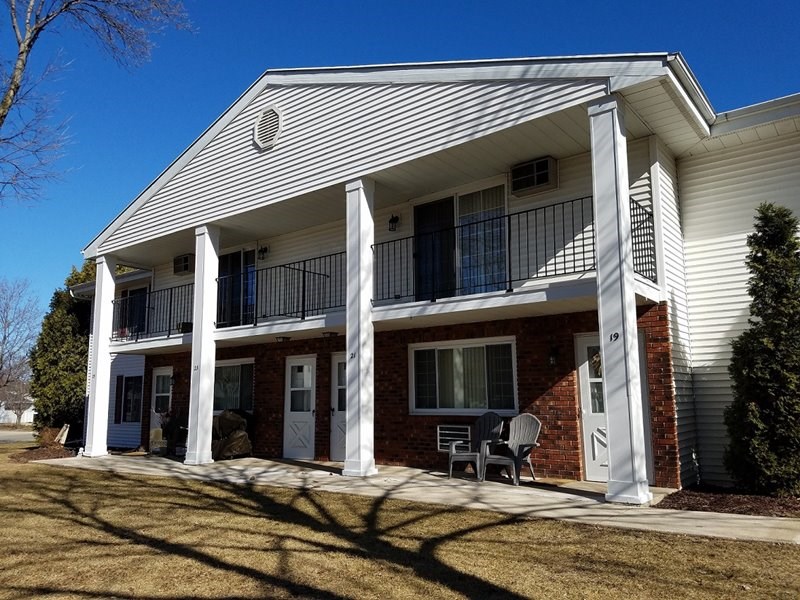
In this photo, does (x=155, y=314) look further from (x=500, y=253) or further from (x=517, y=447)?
(x=517, y=447)

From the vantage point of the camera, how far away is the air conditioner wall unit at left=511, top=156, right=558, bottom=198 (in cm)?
967

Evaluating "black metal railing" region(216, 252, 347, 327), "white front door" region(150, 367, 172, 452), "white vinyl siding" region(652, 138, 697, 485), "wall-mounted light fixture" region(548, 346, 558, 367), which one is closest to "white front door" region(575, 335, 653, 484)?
"wall-mounted light fixture" region(548, 346, 558, 367)

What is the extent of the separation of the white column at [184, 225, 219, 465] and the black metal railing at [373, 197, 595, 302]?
339 centimetres

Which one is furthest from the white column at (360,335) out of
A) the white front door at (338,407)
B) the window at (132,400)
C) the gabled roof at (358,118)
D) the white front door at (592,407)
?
the window at (132,400)

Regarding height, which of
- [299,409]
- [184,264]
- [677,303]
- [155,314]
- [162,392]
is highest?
[184,264]

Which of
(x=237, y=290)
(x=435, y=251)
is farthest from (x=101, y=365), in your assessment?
(x=435, y=251)

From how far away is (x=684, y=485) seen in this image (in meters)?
8.30

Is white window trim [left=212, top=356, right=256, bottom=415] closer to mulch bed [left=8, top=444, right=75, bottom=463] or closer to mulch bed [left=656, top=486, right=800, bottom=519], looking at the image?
mulch bed [left=8, top=444, right=75, bottom=463]

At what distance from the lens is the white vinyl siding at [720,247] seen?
873 centimetres

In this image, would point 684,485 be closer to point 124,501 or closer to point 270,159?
point 124,501

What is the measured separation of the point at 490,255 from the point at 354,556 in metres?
6.12

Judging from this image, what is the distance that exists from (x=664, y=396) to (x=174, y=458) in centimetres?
989

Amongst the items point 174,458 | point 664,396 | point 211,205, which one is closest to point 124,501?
point 174,458

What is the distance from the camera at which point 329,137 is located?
1091 cm
